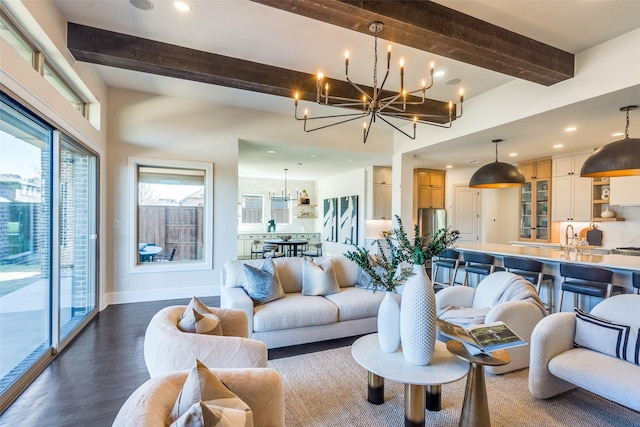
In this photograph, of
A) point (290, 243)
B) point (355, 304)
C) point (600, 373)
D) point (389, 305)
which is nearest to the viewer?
point (600, 373)

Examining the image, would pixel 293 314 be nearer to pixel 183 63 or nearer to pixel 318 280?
pixel 318 280

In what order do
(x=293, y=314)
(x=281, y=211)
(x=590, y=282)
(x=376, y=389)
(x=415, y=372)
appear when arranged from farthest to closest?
(x=281, y=211), (x=590, y=282), (x=293, y=314), (x=376, y=389), (x=415, y=372)

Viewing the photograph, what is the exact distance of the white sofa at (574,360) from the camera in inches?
A: 76.3

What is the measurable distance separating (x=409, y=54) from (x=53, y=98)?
139 inches

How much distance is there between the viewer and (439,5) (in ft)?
8.46

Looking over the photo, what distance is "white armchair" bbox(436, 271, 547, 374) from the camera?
103 inches

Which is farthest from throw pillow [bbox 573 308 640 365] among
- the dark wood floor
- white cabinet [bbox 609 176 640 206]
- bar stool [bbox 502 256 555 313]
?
white cabinet [bbox 609 176 640 206]

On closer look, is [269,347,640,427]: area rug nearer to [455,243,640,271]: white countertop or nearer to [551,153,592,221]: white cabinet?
[455,243,640,271]: white countertop

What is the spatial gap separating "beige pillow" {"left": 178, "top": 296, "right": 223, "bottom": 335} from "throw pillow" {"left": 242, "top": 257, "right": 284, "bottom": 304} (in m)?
1.13

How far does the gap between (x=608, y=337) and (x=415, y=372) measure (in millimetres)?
1505

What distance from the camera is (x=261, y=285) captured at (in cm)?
321

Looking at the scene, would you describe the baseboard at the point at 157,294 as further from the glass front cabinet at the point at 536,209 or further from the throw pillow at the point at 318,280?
the glass front cabinet at the point at 536,209

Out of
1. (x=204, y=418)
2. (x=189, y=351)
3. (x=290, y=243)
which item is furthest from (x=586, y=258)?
(x=290, y=243)

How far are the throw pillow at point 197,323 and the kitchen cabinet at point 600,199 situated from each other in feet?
23.0
